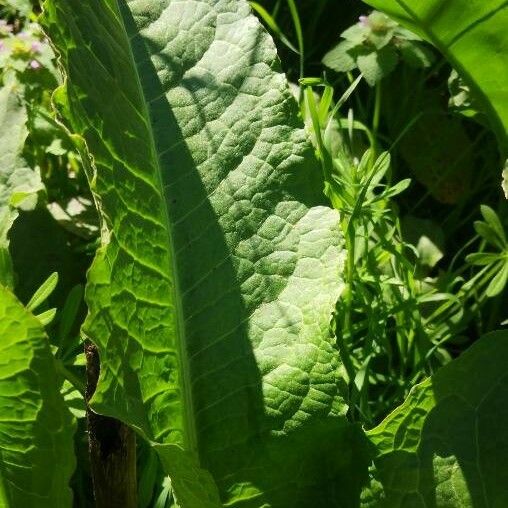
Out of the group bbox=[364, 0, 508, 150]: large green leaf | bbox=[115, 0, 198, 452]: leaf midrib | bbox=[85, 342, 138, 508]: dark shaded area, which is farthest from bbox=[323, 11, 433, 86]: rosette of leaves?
bbox=[85, 342, 138, 508]: dark shaded area

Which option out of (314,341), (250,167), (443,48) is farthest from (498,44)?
(314,341)

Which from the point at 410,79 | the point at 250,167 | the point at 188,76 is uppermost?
the point at 410,79

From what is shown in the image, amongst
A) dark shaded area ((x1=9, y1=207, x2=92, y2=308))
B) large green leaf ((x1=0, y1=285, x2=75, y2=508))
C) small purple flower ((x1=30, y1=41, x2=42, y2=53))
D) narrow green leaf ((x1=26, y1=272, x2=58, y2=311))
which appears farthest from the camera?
small purple flower ((x1=30, y1=41, x2=42, y2=53))

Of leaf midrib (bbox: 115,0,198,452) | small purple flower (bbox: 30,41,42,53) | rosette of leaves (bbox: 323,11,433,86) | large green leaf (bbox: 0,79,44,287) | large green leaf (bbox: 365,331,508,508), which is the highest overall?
small purple flower (bbox: 30,41,42,53)

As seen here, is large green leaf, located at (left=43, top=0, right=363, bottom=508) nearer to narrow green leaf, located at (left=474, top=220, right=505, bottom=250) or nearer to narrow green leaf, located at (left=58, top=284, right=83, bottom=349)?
narrow green leaf, located at (left=58, top=284, right=83, bottom=349)

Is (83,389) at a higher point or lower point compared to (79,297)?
lower

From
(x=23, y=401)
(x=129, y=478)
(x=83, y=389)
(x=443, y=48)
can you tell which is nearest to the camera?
(x=23, y=401)

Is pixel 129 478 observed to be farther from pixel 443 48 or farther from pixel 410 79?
pixel 410 79
